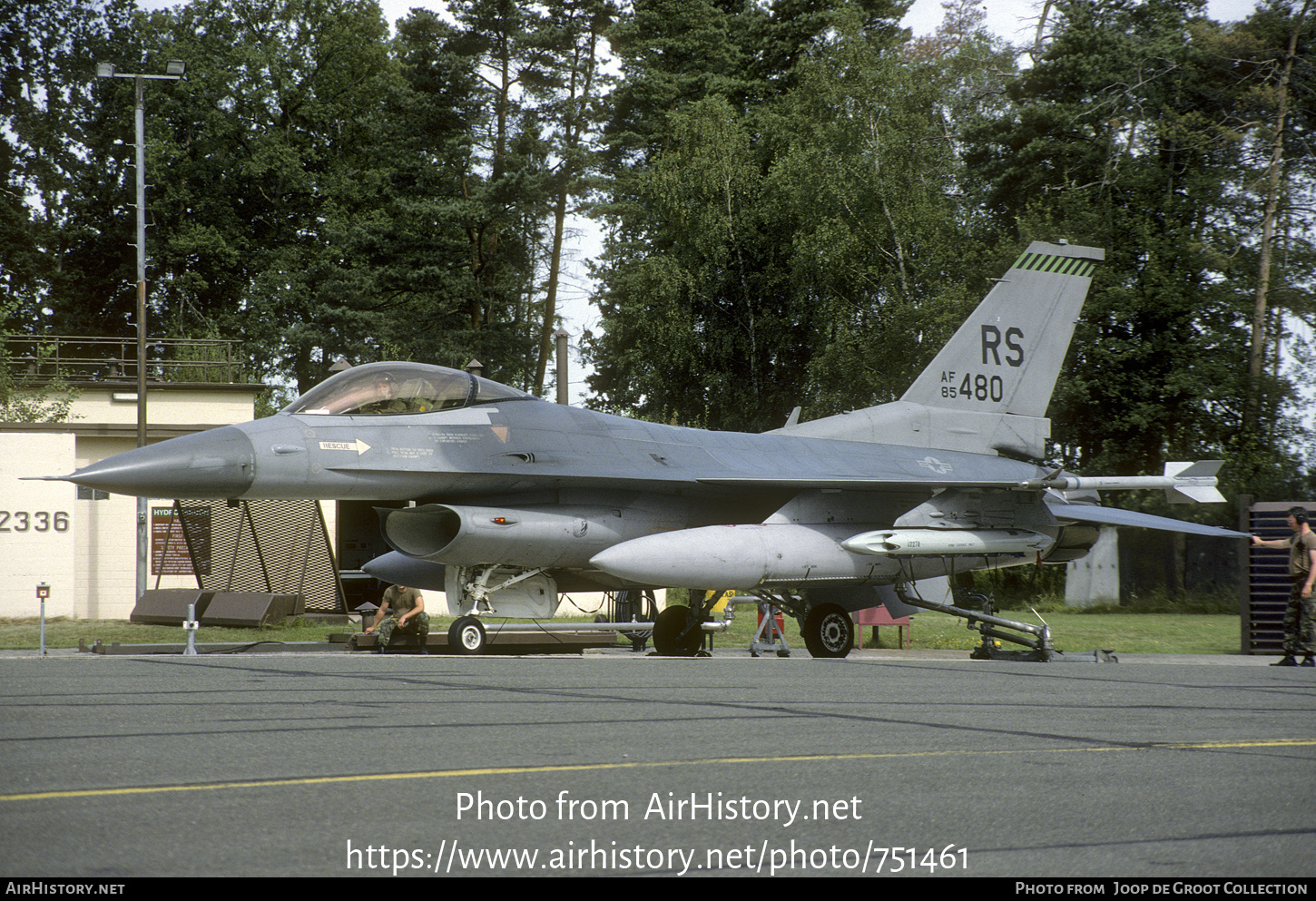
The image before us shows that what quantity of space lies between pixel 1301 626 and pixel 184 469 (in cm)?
1057

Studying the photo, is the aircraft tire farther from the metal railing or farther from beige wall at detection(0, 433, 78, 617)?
the metal railing

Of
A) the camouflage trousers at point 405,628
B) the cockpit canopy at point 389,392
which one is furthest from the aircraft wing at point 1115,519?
the camouflage trousers at point 405,628

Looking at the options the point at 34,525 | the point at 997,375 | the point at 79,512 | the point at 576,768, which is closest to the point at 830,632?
the point at 997,375

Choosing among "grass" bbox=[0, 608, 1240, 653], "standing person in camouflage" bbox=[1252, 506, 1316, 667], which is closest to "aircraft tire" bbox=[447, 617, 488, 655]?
"grass" bbox=[0, 608, 1240, 653]

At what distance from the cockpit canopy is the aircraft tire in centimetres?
210

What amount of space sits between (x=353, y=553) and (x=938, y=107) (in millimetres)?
23955

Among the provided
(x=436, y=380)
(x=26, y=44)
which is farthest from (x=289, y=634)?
(x=26, y=44)

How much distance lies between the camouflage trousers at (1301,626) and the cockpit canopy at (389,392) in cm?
826

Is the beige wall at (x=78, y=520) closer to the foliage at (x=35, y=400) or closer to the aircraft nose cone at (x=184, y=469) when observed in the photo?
the foliage at (x=35, y=400)

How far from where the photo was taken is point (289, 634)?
17.9 m

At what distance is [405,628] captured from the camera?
14133 millimetres

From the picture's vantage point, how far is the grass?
16.3 m

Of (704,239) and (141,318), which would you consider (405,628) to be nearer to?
(141,318)

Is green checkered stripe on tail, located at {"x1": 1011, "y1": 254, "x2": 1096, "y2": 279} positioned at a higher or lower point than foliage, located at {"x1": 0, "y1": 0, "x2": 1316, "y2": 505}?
lower
